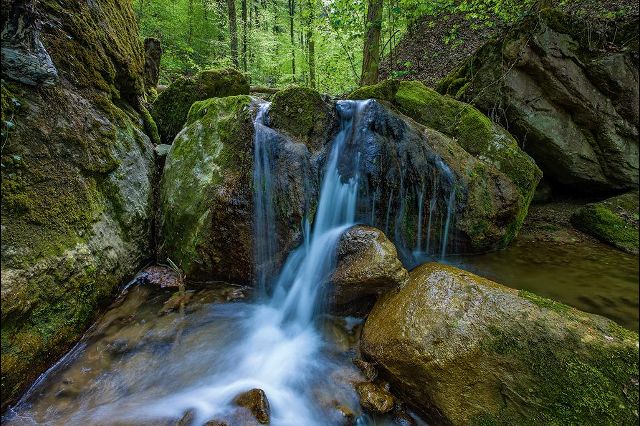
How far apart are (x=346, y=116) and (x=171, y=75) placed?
929 centimetres

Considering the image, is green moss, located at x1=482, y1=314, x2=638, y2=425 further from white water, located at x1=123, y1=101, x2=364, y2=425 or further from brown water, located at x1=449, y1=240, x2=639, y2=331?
white water, located at x1=123, y1=101, x2=364, y2=425

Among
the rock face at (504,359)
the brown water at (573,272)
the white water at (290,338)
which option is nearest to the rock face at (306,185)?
the white water at (290,338)

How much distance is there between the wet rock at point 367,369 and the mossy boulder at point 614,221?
4706 mm

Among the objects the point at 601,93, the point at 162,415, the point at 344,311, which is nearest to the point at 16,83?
the point at 162,415

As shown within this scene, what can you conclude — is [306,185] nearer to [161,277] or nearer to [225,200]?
[225,200]

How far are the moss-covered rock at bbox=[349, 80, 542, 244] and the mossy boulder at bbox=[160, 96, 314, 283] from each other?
7.54 ft

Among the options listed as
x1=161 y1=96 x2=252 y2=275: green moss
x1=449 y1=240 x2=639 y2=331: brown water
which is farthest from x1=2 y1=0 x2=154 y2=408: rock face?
x1=449 y1=240 x2=639 y2=331: brown water

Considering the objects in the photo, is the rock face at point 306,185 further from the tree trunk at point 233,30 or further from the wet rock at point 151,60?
the tree trunk at point 233,30

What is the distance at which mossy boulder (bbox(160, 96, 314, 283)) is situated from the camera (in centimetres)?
416

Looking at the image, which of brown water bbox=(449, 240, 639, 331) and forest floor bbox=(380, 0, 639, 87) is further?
forest floor bbox=(380, 0, 639, 87)

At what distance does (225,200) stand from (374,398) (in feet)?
9.25

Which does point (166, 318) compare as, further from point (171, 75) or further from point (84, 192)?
point (171, 75)

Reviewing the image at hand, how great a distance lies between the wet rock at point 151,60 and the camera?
7.18 metres

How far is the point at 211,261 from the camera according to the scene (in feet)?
13.8
